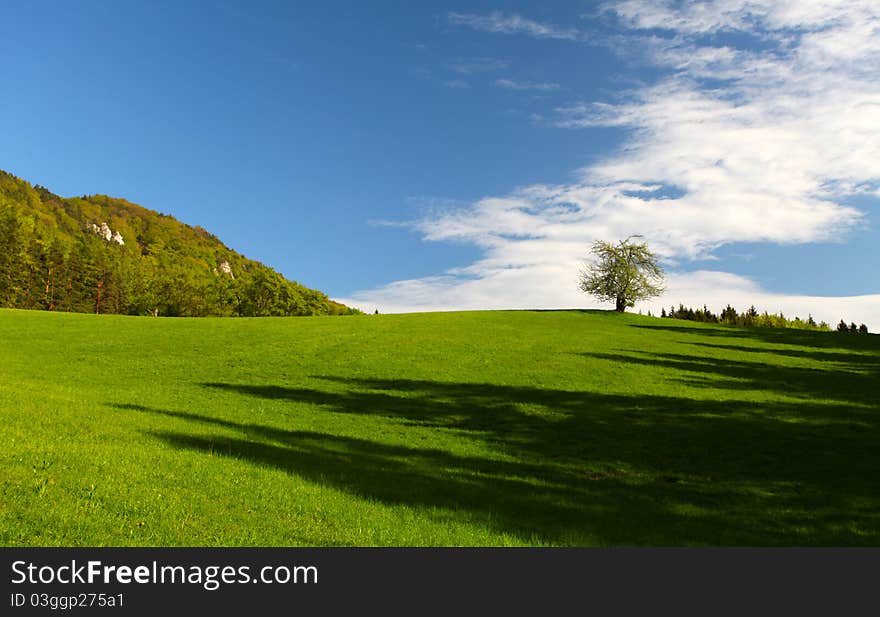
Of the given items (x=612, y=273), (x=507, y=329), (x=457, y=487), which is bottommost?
(x=457, y=487)

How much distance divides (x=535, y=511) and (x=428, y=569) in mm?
6051

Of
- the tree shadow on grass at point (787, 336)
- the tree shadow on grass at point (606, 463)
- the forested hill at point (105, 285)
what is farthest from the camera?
the forested hill at point (105, 285)

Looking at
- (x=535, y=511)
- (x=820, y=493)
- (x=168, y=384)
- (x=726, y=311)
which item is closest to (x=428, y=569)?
(x=535, y=511)

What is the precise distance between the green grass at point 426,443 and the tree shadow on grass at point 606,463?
118mm

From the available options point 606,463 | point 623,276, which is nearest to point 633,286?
point 623,276

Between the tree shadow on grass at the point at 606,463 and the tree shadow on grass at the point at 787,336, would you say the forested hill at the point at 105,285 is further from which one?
the tree shadow on grass at the point at 606,463

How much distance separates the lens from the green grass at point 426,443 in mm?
12039

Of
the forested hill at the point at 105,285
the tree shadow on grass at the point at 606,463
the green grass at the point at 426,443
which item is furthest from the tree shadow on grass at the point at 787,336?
the forested hill at the point at 105,285

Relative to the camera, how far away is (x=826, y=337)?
65.1 metres

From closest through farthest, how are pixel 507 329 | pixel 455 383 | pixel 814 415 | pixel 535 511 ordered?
pixel 535 511 → pixel 814 415 → pixel 455 383 → pixel 507 329

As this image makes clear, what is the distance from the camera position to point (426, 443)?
23234 millimetres

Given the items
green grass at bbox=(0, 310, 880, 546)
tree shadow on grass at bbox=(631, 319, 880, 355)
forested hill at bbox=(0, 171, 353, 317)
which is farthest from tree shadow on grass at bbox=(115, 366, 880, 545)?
forested hill at bbox=(0, 171, 353, 317)

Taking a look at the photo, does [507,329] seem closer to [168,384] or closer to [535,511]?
[168,384]

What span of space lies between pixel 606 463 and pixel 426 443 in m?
6.90
